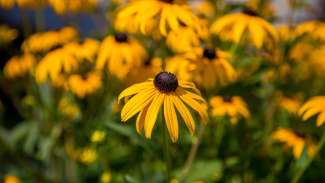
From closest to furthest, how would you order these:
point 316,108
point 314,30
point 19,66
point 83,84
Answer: point 316,108
point 83,84
point 314,30
point 19,66

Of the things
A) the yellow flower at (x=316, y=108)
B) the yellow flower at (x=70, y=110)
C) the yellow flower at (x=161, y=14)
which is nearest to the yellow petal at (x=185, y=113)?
the yellow flower at (x=161, y=14)

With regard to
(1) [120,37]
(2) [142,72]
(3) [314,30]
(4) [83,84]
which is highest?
(3) [314,30]

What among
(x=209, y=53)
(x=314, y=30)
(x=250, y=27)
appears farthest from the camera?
(x=314, y=30)

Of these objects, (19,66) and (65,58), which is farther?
(19,66)

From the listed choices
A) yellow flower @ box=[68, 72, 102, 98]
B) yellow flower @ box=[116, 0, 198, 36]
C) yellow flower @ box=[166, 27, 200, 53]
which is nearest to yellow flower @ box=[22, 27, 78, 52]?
yellow flower @ box=[68, 72, 102, 98]

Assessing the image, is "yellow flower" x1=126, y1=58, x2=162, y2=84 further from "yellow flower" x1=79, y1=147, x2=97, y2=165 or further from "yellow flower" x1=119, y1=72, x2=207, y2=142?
"yellow flower" x1=119, y1=72, x2=207, y2=142

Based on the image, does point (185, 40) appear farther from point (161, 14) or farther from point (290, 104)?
point (290, 104)

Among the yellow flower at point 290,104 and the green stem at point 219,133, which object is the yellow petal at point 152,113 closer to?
the green stem at point 219,133

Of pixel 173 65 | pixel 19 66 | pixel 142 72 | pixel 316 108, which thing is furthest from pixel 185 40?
pixel 19 66
